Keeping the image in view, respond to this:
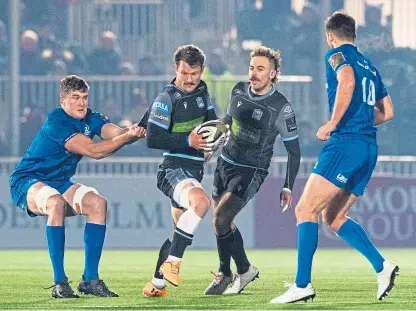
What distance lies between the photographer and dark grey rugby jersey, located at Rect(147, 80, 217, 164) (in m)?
10.0

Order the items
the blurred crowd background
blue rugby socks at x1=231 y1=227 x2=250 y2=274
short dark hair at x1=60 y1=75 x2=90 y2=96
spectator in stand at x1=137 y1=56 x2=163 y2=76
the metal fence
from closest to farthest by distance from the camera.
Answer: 1. short dark hair at x1=60 y1=75 x2=90 y2=96
2. blue rugby socks at x1=231 y1=227 x2=250 y2=274
3. the metal fence
4. the blurred crowd background
5. spectator in stand at x1=137 y1=56 x2=163 y2=76

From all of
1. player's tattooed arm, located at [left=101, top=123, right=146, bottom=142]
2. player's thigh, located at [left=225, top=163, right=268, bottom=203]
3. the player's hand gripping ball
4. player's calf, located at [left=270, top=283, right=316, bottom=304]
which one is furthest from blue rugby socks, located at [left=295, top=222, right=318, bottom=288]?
player's tattooed arm, located at [left=101, top=123, right=146, bottom=142]

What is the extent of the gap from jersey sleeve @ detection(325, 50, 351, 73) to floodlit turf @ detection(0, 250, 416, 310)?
1.66 m

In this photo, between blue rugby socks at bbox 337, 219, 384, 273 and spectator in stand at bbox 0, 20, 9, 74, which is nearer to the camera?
blue rugby socks at bbox 337, 219, 384, 273

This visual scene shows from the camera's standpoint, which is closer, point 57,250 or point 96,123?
point 57,250

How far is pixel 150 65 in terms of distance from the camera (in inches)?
888

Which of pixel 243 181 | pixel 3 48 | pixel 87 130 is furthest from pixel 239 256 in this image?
pixel 3 48

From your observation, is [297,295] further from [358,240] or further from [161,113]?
[161,113]

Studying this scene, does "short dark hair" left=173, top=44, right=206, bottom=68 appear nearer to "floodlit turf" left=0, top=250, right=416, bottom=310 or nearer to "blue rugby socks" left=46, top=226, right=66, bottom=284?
"blue rugby socks" left=46, top=226, right=66, bottom=284

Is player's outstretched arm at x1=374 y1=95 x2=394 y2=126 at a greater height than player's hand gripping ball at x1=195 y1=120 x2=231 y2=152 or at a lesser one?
greater

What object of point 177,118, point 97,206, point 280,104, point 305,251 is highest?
point 280,104

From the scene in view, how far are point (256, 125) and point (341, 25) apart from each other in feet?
4.72

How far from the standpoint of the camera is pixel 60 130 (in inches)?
404

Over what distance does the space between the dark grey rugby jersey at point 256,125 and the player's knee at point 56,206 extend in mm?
1466
